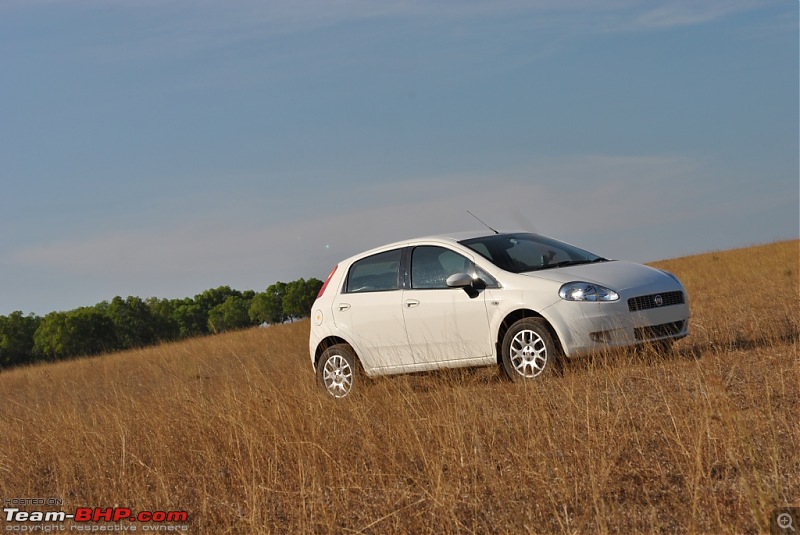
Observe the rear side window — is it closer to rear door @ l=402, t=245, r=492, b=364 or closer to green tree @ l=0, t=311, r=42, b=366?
rear door @ l=402, t=245, r=492, b=364

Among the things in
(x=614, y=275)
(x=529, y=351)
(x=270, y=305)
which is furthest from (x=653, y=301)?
(x=270, y=305)

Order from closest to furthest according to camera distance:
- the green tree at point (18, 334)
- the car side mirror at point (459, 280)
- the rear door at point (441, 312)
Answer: the car side mirror at point (459, 280), the rear door at point (441, 312), the green tree at point (18, 334)

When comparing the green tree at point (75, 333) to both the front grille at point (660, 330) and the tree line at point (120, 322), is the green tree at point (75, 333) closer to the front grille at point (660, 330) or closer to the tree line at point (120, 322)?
the tree line at point (120, 322)

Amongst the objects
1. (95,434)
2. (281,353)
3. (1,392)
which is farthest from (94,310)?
(95,434)

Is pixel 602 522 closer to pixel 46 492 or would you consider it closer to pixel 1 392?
pixel 46 492

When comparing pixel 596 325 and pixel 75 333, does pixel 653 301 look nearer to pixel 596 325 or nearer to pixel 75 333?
pixel 596 325

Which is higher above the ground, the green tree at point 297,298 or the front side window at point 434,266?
the green tree at point 297,298

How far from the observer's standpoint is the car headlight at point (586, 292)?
9633 mm

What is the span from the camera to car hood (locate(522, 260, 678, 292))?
9.80 m

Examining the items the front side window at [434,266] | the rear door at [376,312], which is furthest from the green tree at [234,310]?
the front side window at [434,266]

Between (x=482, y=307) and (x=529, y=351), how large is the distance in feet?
2.32

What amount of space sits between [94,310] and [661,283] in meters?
68.6

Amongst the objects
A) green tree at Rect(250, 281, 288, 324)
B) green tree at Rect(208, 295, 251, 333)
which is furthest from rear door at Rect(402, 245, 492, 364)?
green tree at Rect(208, 295, 251, 333)

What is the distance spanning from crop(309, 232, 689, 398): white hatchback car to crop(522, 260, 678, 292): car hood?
12mm
